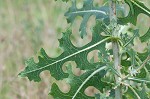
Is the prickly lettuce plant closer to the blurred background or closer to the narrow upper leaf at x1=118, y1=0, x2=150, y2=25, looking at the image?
the narrow upper leaf at x1=118, y1=0, x2=150, y2=25

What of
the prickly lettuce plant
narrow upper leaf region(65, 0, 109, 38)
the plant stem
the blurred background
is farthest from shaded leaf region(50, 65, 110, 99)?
the blurred background

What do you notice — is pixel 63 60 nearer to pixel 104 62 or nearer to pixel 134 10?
pixel 104 62

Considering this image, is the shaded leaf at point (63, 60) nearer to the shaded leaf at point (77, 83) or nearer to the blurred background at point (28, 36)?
the shaded leaf at point (77, 83)

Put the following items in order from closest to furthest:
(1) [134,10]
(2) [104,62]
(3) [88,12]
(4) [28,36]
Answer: (2) [104,62] < (1) [134,10] < (3) [88,12] < (4) [28,36]

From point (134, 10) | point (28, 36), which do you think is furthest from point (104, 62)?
point (28, 36)

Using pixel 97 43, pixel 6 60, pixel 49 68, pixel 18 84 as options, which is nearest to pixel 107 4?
pixel 97 43

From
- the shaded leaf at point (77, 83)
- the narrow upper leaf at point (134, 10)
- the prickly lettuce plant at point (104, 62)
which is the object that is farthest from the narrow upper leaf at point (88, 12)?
the shaded leaf at point (77, 83)

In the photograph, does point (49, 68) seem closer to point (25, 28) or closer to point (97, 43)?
point (97, 43)
